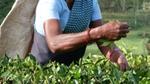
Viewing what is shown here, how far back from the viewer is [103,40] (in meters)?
2.36

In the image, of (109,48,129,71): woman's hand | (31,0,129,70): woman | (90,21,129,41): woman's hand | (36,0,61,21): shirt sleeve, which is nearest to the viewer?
(90,21,129,41): woman's hand

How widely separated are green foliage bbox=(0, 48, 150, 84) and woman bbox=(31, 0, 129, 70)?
102mm

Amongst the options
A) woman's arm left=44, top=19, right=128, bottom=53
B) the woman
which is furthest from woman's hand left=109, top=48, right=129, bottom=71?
woman's arm left=44, top=19, right=128, bottom=53

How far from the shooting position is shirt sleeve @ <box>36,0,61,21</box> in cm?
261

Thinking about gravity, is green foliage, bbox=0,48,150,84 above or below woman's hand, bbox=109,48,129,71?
above

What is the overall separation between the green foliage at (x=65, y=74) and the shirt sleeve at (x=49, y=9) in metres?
0.25

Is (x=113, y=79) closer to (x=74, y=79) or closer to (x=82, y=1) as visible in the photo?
(x=74, y=79)

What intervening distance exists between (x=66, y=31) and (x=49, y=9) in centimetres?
22

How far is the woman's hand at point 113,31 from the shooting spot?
223cm

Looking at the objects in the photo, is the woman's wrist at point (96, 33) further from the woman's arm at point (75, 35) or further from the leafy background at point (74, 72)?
the leafy background at point (74, 72)

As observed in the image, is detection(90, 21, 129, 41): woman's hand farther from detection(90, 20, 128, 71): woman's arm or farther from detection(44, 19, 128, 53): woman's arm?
A: detection(90, 20, 128, 71): woman's arm

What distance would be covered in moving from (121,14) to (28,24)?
16.5 metres

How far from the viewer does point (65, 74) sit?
2385 mm

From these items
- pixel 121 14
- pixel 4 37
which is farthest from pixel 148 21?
pixel 4 37
